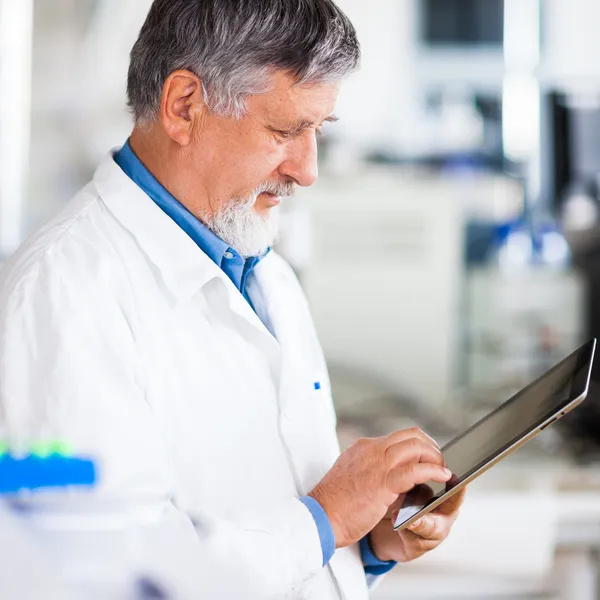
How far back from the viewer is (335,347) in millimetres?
2855

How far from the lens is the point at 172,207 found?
0.96 metres

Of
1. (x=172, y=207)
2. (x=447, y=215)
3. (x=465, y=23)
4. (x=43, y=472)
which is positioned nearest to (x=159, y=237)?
(x=172, y=207)

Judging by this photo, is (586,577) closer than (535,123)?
Yes

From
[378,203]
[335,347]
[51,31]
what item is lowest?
[335,347]

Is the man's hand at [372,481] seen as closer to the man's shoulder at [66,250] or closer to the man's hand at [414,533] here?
the man's hand at [414,533]

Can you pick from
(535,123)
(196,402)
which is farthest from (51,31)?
(196,402)

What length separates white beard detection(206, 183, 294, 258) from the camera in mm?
957

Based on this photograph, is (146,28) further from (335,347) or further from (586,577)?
(335,347)

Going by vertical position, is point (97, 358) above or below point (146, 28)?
below

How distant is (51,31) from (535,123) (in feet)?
6.71

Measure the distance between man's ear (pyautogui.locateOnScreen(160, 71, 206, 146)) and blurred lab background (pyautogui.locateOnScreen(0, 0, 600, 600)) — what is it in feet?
2.79

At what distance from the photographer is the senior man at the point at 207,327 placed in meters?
0.79

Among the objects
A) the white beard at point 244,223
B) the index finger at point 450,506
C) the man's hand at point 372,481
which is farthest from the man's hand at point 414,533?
the white beard at point 244,223

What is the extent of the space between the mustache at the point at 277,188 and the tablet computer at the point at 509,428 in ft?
1.09
